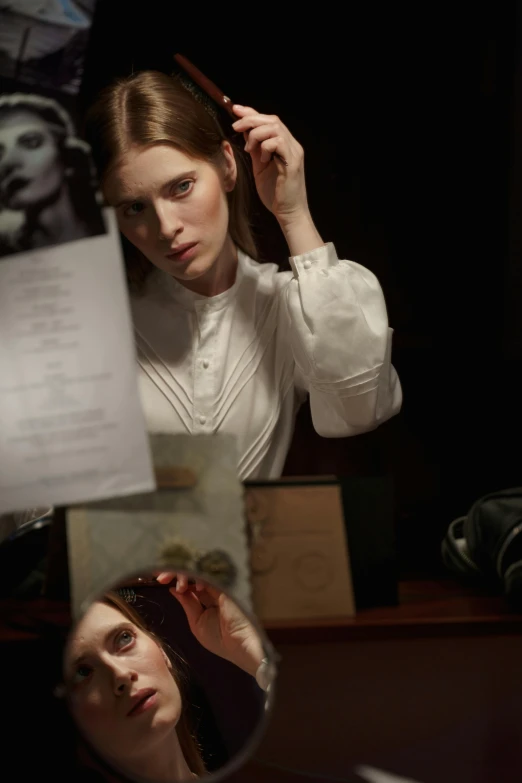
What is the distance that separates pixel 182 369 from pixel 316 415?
0.14 m

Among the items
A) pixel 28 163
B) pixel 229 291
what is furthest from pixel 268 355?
pixel 28 163

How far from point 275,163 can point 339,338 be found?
181mm

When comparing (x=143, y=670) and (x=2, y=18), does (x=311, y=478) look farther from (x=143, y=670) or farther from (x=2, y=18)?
(x=2, y=18)

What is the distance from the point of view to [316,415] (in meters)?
0.81

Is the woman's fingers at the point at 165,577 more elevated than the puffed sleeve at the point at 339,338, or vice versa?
the puffed sleeve at the point at 339,338

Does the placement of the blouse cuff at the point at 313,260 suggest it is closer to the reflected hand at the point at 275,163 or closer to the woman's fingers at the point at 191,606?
the reflected hand at the point at 275,163

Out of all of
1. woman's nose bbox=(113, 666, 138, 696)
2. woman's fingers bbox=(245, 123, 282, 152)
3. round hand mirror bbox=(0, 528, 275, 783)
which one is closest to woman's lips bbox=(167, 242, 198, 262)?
woman's fingers bbox=(245, 123, 282, 152)

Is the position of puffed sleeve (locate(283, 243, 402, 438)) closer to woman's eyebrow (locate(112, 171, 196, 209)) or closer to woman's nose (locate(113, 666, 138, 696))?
woman's eyebrow (locate(112, 171, 196, 209))

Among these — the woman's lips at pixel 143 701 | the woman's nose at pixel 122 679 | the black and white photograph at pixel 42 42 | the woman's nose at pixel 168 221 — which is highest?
the black and white photograph at pixel 42 42

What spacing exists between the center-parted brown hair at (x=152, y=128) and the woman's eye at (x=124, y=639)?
329 millimetres

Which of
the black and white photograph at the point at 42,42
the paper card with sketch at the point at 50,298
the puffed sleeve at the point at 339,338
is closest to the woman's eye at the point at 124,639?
the paper card with sketch at the point at 50,298

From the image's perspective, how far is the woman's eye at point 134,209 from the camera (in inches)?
29.1

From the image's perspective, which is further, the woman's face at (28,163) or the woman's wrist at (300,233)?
the woman's wrist at (300,233)

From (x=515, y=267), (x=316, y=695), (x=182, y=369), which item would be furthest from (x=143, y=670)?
(x=515, y=267)
